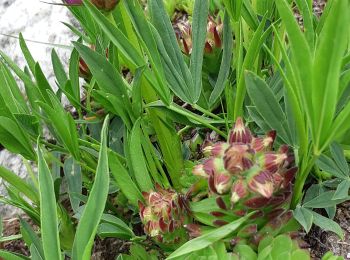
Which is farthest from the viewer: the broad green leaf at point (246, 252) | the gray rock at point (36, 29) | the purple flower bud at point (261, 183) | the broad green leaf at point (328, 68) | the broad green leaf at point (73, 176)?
the gray rock at point (36, 29)

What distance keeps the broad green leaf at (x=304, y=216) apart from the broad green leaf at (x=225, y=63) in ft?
0.94

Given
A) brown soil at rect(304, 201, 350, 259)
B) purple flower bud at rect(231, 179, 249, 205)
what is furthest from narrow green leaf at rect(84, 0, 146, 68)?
brown soil at rect(304, 201, 350, 259)

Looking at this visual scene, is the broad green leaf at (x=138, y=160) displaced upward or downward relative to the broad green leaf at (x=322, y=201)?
upward

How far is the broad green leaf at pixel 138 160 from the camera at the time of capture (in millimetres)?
1073

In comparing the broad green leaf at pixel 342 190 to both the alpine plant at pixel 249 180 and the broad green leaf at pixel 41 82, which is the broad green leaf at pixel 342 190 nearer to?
the alpine plant at pixel 249 180

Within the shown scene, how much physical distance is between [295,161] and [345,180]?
0.30 ft

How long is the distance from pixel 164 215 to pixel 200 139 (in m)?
0.40

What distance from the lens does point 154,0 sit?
1130mm

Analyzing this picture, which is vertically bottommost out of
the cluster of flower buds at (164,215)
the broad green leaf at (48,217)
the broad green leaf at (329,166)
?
the cluster of flower buds at (164,215)

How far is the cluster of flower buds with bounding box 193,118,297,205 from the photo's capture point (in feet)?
2.85

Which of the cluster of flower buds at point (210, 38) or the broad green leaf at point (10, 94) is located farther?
the cluster of flower buds at point (210, 38)

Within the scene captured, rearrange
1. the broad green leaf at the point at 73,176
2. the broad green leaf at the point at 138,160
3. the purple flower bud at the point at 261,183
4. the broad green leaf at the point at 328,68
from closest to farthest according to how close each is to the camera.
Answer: the broad green leaf at the point at 328,68, the purple flower bud at the point at 261,183, the broad green leaf at the point at 138,160, the broad green leaf at the point at 73,176

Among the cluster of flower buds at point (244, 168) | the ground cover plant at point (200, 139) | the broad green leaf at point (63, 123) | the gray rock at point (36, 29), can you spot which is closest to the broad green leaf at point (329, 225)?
the ground cover plant at point (200, 139)

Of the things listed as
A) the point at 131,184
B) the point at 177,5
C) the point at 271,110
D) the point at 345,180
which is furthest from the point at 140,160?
the point at 177,5
